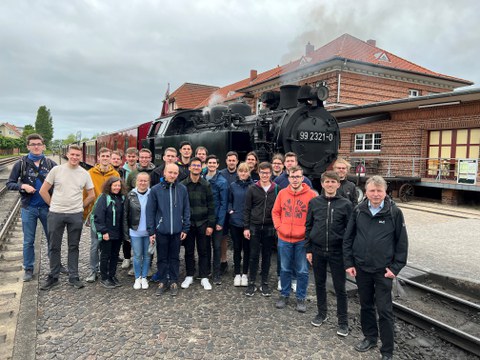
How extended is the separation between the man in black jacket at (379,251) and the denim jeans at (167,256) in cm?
234

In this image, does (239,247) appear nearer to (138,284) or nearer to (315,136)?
(138,284)

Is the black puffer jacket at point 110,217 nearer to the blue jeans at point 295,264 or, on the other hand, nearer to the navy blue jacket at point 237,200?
the navy blue jacket at point 237,200

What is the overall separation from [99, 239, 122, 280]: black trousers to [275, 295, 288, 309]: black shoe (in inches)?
90.8

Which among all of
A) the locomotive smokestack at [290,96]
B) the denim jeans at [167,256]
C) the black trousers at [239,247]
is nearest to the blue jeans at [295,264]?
the black trousers at [239,247]

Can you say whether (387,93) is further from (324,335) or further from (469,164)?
(324,335)

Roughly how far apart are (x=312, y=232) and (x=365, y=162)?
1476 centimetres

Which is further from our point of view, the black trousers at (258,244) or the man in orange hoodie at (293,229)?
the black trousers at (258,244)

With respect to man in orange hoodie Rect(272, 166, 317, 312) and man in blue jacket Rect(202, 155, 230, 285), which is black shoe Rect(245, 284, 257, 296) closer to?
man in orange hoodie Rect(272, 166, 317, 312)

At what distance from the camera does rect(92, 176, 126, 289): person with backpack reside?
4539mm

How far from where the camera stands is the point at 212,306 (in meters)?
4.17

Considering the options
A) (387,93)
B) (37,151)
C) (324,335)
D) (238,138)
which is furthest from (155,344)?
(387,93)

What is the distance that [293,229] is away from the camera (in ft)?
13.4

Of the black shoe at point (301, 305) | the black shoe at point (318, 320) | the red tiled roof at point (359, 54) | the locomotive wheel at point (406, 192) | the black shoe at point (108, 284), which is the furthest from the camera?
the red tiled roof at point (359, 54)

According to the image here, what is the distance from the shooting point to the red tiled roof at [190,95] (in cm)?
3200
